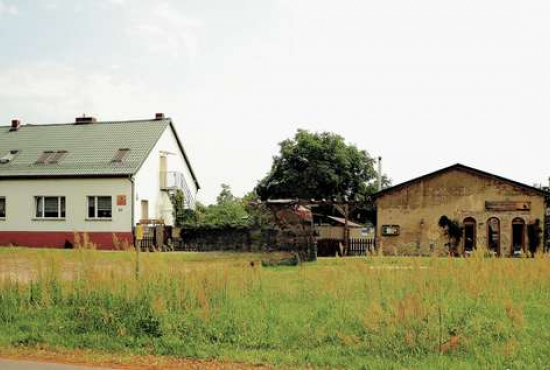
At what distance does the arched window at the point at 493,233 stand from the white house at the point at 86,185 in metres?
20.0

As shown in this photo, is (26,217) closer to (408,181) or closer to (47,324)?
(408,181)

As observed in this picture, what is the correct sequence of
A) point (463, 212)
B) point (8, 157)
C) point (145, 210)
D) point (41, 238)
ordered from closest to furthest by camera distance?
point (463, 212) → point (41, 238) → point (145, 210) → point (8, 157)

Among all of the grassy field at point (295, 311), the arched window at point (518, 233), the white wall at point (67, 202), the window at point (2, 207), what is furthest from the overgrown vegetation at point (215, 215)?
the grassy field at point (295, 311)

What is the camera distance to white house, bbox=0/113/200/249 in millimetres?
38344

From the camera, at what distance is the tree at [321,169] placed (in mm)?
54469

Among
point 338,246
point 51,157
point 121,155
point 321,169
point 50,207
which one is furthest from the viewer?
point 321,169

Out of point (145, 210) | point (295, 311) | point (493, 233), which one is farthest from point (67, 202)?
point (295, 311)

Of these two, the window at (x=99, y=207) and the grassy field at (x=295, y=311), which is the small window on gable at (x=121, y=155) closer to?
the window at (x=99, y=207)

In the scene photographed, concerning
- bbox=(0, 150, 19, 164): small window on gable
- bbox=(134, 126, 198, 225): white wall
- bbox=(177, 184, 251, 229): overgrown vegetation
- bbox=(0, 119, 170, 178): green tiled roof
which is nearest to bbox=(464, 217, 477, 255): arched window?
bbox=(177, 184, 251, 229): overgrown vegetation

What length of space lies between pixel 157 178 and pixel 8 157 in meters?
9.99

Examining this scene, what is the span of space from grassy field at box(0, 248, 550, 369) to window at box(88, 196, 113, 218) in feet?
82.3

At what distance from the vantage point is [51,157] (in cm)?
4131

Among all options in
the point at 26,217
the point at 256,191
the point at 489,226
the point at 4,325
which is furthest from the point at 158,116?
the point at 4,325

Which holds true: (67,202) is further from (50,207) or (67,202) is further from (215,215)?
(215,215)
